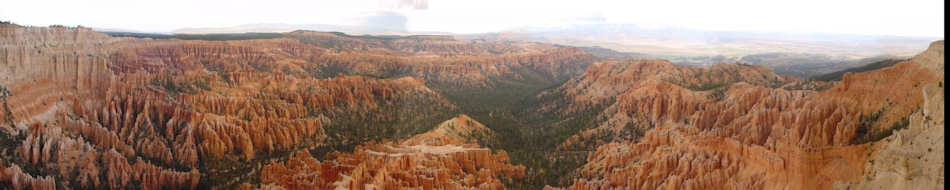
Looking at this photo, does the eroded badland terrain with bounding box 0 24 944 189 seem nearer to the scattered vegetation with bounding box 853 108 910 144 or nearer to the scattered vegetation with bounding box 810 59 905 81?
the scattered vegetation with bounding box 853 108 910 144

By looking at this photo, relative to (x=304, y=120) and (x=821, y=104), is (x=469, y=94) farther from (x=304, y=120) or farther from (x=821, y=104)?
(x=821, y=104)

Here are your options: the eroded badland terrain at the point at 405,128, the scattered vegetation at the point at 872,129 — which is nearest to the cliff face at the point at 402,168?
the eroded badland terrain at the point at 405,128

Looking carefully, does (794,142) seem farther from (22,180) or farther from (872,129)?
(22,180)

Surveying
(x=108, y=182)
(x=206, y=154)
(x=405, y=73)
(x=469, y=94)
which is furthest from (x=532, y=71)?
(x=108, y=182)

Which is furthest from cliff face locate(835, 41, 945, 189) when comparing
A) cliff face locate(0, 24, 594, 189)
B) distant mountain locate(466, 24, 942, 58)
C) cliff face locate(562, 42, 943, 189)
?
cliff face locate(0, 24, 594, 189)

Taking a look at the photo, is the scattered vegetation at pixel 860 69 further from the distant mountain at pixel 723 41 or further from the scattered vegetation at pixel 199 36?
the scattered vegetation at pixel 199 36

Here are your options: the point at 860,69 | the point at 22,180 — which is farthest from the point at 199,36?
the point at 860,69
